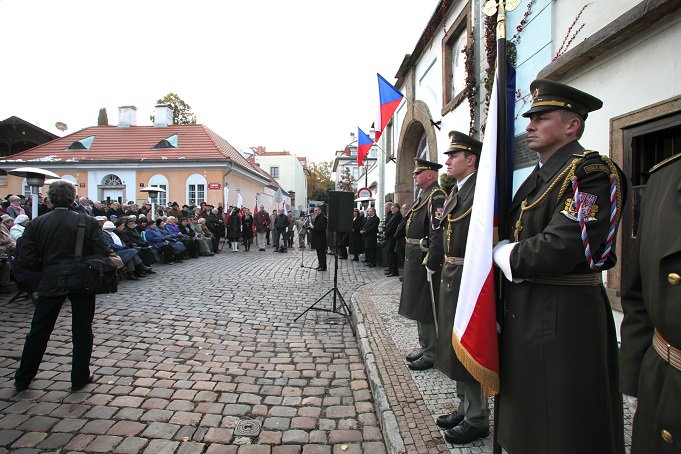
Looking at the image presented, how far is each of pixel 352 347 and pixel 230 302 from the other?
3103 millimetres

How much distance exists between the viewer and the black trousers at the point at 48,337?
368cm

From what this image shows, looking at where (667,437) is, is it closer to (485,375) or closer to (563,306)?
(563,306)

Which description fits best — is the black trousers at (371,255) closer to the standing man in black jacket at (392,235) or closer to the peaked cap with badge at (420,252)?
the standing man in black jacket at (392,235)

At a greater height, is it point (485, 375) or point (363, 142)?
point (363, 142)

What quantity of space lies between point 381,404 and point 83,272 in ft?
9.80

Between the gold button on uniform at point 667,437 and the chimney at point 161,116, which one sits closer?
the gold button on uniform at point 667,437

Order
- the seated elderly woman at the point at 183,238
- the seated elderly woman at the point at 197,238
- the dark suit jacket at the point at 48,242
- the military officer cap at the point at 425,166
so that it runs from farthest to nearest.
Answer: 1. the seated elderly woman at the point at 197,238
2. the seated elderly woman at the point at 183,238
3. the military officer cap at the point at 425,166
4. the dark suit jacket at the point at 48,242

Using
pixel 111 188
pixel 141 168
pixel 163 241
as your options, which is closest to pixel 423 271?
pixel 163 241

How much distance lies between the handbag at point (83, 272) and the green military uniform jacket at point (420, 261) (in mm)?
2998

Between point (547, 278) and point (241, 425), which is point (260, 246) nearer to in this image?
point (241, 425)

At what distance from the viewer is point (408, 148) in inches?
527

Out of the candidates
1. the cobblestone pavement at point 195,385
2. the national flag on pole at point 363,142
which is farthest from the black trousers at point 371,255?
the cobblestone pavement at point 195,385

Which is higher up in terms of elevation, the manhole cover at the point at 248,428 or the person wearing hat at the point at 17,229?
the person wearing hat at the point at 17,229

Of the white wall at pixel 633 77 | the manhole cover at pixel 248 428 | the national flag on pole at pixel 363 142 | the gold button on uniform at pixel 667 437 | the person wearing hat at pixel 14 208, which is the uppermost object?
Answer: the national flag on pole at pixel 363 142
